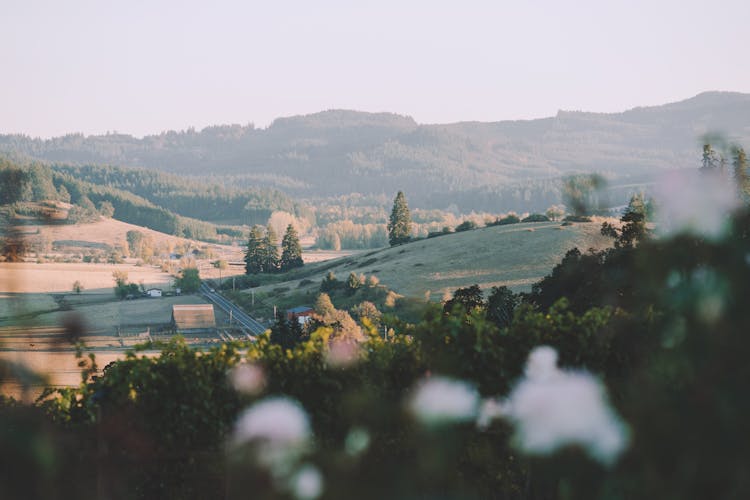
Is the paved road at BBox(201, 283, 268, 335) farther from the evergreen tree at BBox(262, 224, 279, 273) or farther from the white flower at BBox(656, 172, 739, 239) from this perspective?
the white flower at BBox(656, 172, 739, 239)

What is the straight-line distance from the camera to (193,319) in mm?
73875

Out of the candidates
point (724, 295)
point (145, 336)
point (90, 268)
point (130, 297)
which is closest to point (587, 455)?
point (724, 295)

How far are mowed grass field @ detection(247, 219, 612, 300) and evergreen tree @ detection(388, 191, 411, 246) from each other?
11.8 meters

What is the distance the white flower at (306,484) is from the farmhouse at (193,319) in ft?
228

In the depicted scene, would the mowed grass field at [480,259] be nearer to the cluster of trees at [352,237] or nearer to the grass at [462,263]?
the grass at [462,263]

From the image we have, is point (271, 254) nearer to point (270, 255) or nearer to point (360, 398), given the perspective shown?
point (270, 255)

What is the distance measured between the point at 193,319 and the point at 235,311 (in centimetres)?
580

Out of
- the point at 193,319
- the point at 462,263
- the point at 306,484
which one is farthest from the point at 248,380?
the point at 193,319

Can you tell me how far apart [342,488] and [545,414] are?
0.77m

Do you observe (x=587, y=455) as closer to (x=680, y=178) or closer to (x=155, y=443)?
(x=680, y=178)

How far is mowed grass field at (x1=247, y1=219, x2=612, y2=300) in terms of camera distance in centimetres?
5906

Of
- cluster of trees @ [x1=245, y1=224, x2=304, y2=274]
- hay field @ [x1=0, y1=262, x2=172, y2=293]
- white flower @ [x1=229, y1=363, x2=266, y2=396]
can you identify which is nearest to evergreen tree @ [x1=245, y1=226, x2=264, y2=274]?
cluster of trees @ [x1=245, y1=224, x2=304, y2=274]

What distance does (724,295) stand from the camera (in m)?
2.50

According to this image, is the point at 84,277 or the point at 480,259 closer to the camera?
the point at 480,259
